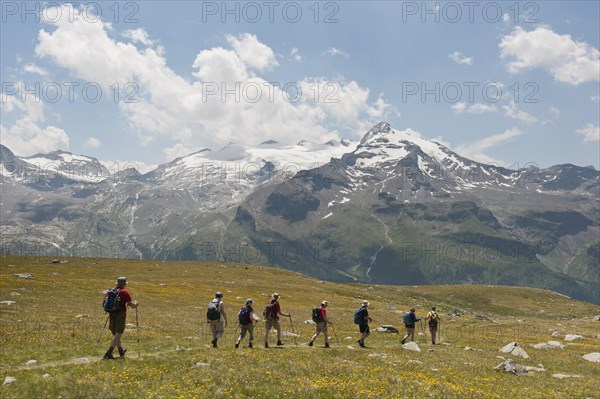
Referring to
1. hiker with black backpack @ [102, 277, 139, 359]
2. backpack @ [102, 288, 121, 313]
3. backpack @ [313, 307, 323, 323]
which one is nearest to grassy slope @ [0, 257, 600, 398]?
hiker with black backpack @ [102, 277, 139, 359]

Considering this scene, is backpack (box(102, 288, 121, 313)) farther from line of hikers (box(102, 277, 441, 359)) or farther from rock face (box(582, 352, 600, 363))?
rock face (box(582, 352, 600, 363))

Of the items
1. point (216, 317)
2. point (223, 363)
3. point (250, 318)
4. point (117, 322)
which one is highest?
point (117, 322)

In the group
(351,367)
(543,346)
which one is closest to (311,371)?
(351,367)

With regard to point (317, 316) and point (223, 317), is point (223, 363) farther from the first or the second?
point (317, 316)

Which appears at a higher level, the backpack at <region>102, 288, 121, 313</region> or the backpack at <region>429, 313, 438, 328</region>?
the backpack at <region>102, 288, 121, 313</region>

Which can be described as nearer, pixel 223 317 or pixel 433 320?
pixel 223 317

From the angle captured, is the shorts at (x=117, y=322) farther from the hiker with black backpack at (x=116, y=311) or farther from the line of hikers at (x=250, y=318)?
the line of hikers at (x=250, y=318)

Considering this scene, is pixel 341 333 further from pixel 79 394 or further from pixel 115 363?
pixel 79 394

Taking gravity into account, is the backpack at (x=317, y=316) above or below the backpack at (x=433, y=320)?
above

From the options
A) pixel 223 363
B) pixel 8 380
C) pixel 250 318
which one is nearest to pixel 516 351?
pixel 250 318

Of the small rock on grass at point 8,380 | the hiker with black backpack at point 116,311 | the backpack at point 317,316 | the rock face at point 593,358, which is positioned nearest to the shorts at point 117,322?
the hiker with black backpack at point 116,311

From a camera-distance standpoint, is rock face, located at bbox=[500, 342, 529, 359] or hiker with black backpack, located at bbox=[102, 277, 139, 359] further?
rock face, located at bbox=[500, 342, 529, 359]

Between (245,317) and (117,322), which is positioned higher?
(117,322)

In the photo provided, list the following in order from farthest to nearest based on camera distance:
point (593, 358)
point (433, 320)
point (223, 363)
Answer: point (433, 320)
point (593, 358)
point (223, 363)
